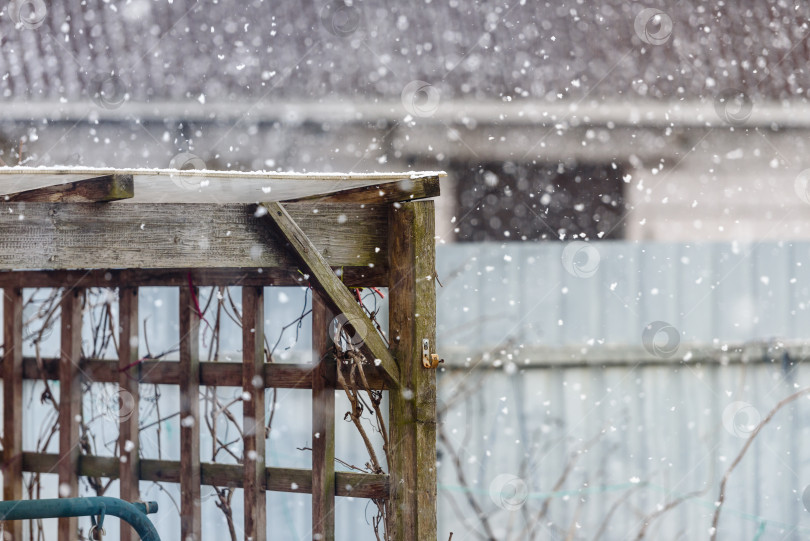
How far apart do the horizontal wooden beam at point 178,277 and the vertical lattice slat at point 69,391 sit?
140 millimetres

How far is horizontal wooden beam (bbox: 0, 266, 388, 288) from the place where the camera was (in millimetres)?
2762

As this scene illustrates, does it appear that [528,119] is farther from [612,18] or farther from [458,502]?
[458,502]

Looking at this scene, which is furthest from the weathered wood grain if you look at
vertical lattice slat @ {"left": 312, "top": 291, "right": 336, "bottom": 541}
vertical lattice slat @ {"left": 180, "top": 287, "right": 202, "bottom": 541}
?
vertical lattice slat @ {"left": 312, "top": 291, "right": 336, "bottom": 541}

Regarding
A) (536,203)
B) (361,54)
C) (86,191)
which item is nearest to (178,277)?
(86,191)

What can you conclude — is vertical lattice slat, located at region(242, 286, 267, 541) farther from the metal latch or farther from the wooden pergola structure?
the metal latch

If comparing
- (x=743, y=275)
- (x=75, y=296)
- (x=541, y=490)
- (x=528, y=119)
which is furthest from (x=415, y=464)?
(x=743, y=275)

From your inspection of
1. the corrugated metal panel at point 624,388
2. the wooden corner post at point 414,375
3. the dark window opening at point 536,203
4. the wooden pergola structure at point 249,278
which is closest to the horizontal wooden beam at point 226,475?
the wooden pergola structure at point 249,278

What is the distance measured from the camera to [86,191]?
2.01 m

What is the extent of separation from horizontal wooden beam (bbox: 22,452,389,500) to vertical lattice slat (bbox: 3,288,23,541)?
0.07 metres

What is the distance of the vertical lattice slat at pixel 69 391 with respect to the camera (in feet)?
11.3

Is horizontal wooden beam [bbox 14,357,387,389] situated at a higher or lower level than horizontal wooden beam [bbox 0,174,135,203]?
lower

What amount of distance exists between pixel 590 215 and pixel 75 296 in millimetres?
3356

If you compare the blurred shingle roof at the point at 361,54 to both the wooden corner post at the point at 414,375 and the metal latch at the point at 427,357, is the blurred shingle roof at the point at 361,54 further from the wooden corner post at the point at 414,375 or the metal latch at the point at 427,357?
the metal latch at the point at 427,357

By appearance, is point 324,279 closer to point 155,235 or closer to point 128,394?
point 155,235
